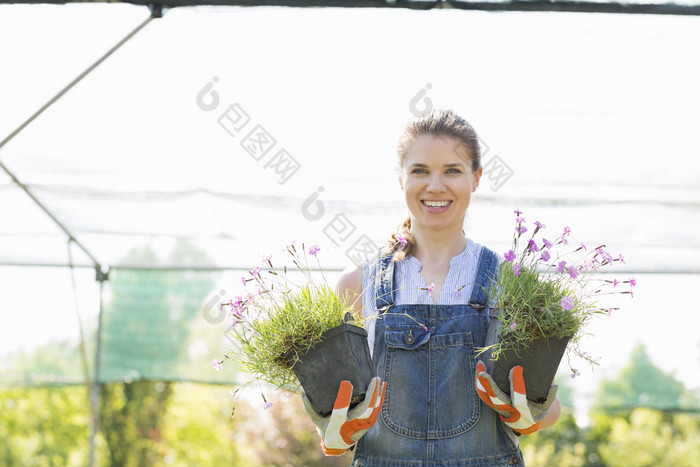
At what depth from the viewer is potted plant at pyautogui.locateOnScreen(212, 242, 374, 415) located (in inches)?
62.4

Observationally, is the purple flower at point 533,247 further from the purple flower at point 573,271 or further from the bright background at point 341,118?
the bright background at point 341,118

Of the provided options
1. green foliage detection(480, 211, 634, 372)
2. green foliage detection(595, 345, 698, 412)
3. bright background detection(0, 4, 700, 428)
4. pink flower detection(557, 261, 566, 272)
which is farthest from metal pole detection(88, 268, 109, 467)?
pink flower detection(557, 261, 566, 272)

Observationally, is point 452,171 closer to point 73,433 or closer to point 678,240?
point 678,240

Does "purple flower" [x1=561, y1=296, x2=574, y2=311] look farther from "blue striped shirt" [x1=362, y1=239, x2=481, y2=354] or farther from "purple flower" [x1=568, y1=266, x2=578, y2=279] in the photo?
"blue striped shirt" [x1=362, y1=239, x2=481, y2=354]

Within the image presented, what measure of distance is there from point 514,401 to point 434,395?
237 mm

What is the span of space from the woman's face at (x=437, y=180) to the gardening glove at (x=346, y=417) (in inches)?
19.6

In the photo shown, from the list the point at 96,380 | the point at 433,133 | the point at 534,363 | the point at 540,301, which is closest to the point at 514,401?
the point at 534,363

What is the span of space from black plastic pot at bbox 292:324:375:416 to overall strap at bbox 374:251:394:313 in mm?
267

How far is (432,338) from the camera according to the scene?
1.82 metres

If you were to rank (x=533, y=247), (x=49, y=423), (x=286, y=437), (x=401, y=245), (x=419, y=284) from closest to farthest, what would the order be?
(x=533, y=247), (x=419, y=284), (x=401, y=245), (x=286, y=437), (x=49, y=423)

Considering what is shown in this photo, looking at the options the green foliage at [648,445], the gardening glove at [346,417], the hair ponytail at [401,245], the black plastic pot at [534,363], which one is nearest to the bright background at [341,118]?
the hair ponytail at [401,245]

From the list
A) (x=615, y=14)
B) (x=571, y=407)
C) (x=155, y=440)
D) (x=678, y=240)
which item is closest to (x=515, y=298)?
(x=615, y=14)

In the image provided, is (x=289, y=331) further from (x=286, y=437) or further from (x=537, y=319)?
(x=286, y=437)

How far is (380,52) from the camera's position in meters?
3.03
